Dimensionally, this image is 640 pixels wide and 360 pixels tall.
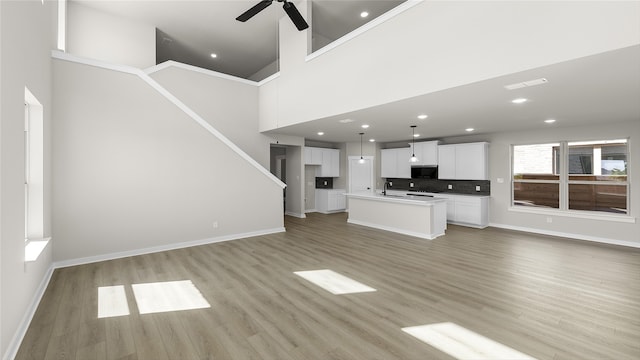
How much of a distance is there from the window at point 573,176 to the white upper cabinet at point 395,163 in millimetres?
2875

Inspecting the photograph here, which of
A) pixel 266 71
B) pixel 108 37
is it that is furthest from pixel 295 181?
pixel 108 37

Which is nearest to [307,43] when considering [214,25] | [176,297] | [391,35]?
[391,35]

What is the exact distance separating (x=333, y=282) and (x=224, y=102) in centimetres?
537

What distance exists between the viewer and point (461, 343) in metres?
2.19

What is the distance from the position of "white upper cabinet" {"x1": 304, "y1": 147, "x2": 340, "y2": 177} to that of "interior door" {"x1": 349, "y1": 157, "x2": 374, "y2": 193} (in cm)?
56

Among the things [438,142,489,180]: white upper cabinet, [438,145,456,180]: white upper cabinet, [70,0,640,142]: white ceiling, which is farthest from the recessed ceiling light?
[438,145,456,180]: white upper cabinet

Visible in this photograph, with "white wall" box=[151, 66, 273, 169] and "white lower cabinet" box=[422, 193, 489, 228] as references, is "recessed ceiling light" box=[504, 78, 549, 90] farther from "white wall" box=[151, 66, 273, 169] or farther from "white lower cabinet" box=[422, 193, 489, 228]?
"white wall" box=[151, 66, 273, 169]

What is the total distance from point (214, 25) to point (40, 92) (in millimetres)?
4700

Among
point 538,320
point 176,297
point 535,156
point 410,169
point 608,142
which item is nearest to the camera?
point 538,320

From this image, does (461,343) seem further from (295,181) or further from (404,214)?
(295,181)

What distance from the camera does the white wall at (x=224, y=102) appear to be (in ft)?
20.2

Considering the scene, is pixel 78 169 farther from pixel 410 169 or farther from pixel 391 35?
pixel 410 169

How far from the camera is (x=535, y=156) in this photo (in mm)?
6656

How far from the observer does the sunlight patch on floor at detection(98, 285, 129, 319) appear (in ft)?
8.77
